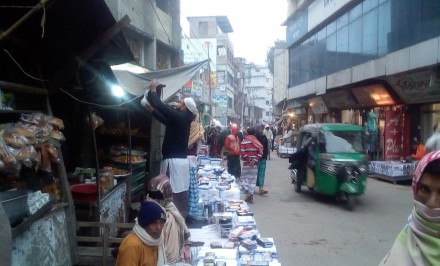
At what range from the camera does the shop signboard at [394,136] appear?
56.2ft

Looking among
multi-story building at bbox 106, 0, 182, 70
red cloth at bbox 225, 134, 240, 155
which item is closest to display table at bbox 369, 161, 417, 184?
red cloth at bbox 225, 134, 240, 155

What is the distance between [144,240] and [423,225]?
76.7 inches

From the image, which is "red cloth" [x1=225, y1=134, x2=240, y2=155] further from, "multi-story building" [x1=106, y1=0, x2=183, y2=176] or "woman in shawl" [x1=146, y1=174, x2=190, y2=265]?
"woman in shawl" [x1=146, y1=174, x2=190, y2=265]

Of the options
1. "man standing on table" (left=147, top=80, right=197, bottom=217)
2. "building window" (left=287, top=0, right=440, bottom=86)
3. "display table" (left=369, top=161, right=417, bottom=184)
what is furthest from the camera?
"display table" (left=369, top=161, right=417, bottom=184)

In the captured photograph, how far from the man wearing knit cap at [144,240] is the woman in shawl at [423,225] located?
1667mm

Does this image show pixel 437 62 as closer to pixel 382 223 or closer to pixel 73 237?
pixel 382 223

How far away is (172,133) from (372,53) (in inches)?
618

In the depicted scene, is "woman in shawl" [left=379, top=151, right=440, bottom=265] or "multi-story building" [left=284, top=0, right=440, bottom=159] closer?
"woman in shawl" [left=379, top=151, right=440, bottom=265]

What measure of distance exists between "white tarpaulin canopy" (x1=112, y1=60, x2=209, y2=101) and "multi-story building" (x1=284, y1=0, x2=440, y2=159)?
955cm

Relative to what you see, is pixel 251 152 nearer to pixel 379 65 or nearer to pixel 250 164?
pixel 250 164

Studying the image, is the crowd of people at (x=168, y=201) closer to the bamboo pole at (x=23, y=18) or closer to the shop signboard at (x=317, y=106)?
the bamboo pole at (x=23, y=18)

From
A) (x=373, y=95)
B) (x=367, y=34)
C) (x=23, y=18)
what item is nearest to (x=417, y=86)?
(x=373, y=95)

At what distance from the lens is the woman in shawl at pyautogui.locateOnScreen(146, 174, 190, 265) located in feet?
11.4

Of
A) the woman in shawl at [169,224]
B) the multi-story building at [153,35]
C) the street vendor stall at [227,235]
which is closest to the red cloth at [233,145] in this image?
the multi-story building at [153,35]
